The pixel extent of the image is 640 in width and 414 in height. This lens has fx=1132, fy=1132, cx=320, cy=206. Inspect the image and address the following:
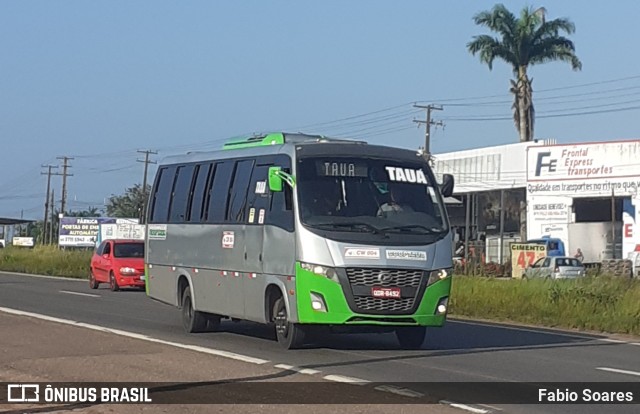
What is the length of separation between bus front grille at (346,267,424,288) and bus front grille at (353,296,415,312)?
0.20 m

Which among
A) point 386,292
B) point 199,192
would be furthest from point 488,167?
point 386,292

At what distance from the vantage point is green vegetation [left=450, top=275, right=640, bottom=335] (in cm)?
2228

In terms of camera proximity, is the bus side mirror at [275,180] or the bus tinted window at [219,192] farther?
the bus tinted window at [219,192]

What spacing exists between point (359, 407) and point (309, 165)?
576cm

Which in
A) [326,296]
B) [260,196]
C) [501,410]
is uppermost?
[260,196]

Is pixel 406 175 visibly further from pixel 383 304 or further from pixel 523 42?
pixel 523 42

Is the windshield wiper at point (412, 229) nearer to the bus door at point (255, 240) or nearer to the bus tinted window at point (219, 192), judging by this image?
the bus door at point (255, 240)

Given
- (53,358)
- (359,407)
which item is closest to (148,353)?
(53,358)

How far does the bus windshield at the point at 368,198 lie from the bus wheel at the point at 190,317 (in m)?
3.90

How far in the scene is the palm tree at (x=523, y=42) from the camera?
59.4 meters

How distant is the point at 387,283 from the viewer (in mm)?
15078

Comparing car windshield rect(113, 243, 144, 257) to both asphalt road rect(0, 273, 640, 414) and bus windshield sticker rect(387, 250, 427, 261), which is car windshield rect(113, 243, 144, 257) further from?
bus windshield sticker rect(387, 250, 427, 261)

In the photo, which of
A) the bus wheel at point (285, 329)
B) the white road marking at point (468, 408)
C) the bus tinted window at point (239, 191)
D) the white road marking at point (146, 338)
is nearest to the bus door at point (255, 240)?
the bus tinted window at point (239, 191)

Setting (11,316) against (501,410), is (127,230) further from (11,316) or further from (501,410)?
(501,410)
